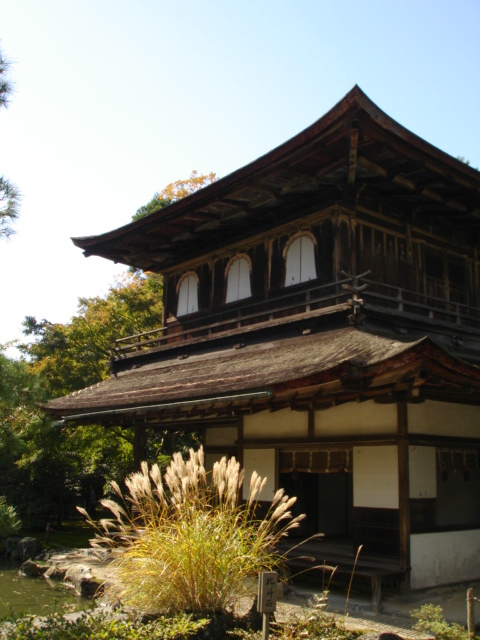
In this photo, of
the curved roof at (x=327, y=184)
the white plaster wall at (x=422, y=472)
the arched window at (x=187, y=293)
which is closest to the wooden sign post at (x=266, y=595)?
the white plaster wall at (x=422, y=472)

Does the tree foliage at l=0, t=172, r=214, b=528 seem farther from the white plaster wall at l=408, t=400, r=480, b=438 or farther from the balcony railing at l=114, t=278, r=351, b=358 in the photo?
the white plaster wall at l=408, t=400, r=480, b=438

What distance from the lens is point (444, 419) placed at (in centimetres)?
961

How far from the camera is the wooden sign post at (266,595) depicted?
17.5 feet

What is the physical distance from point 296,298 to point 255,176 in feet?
7.95

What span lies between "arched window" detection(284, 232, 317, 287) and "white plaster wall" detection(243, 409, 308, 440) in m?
2.63

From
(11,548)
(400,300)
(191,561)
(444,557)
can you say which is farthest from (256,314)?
(11,548)

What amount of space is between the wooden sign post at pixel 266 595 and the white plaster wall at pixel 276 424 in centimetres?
492

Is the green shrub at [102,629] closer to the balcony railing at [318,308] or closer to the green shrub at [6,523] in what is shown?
the green shrub at [6,523]

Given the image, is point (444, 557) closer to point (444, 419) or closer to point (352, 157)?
point (444, 419)

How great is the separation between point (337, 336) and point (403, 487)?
2611 mm

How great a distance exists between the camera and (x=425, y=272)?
12.6 metres

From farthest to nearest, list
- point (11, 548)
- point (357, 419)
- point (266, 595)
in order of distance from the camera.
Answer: point (11, 548), point (357, 419), point (266, 595)

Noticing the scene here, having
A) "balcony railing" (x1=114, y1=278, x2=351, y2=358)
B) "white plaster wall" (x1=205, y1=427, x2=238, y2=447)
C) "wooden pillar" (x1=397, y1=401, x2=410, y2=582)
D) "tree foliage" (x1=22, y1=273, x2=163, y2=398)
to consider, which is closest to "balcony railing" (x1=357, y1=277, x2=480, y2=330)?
"balcony railing" (x1=114, y1=278, x2=351, y2=358)

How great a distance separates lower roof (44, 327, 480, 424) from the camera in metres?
7.69
